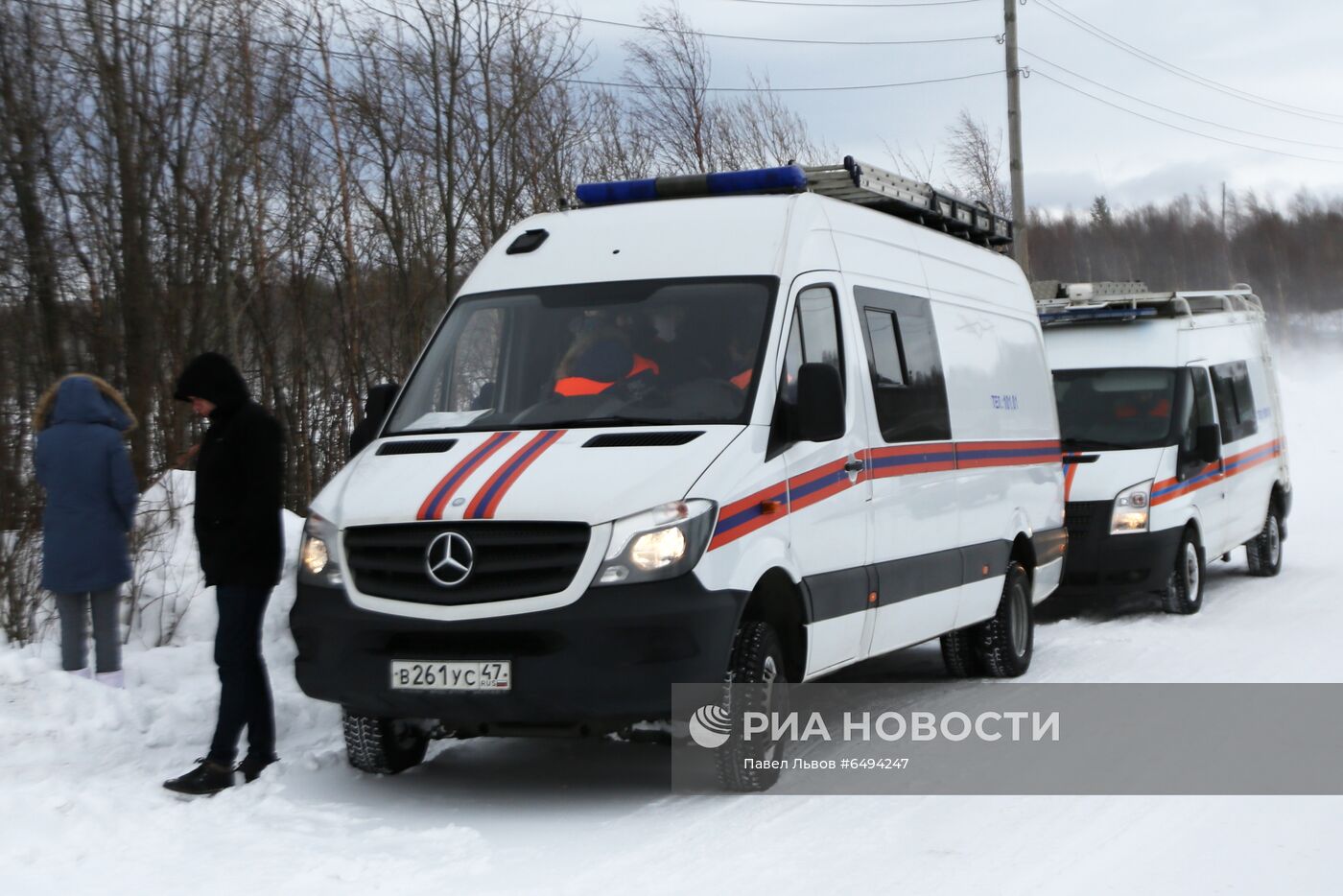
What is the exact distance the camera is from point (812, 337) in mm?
7328

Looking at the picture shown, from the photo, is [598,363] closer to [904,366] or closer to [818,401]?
[818,401]

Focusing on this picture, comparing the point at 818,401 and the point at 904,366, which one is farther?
the point at 904,366

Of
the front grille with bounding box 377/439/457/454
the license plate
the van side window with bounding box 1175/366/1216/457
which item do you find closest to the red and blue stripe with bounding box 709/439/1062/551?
the license plate

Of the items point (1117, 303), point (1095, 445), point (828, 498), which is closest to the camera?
point (828, 498)

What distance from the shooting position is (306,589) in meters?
6.53

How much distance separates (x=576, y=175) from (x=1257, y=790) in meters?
12.5

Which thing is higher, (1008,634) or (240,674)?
(240,674)

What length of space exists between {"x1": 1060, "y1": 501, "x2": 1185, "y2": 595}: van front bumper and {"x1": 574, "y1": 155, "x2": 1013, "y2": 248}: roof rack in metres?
3.24

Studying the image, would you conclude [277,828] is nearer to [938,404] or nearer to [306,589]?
[306,589]

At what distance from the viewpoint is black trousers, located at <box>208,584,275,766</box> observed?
6.76 meters

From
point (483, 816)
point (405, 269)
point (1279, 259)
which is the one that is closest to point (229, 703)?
point (483, 816)

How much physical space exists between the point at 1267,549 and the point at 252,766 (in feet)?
39.2

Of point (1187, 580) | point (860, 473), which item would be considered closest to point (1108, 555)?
point (1187, 580)

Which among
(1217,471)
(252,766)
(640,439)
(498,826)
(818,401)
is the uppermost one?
(818,401)
